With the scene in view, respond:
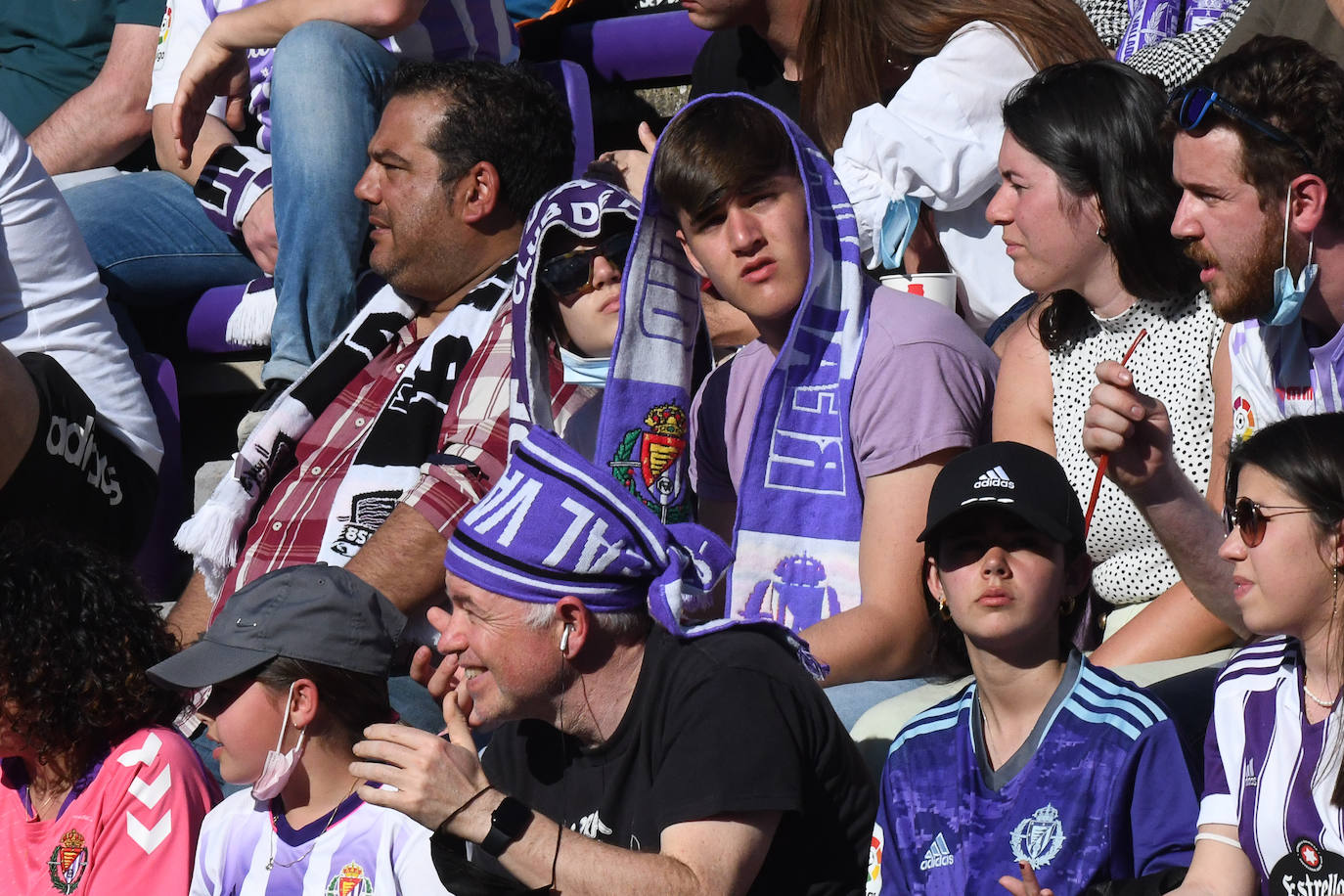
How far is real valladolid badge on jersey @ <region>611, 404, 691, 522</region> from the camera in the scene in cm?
335

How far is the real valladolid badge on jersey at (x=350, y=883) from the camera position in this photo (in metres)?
2.62

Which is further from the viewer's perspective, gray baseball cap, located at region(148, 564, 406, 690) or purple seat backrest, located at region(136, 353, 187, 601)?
purple seat backrest, located at region(136, 353, 187, 601)

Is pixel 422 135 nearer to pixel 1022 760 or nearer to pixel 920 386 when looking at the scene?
pixel 920 386

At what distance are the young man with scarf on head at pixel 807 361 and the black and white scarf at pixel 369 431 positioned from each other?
0.88 m

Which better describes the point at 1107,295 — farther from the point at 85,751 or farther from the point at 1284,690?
the point at 85,751

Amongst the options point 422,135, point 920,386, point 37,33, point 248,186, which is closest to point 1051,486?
point 920,386

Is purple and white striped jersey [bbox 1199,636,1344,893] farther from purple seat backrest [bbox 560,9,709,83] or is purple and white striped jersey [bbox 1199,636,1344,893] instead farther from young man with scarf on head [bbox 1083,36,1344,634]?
purple seat backrest [bbox 560,9,709,83]

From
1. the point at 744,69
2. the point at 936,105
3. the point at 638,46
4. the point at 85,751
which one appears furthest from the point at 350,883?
the point at 638,46

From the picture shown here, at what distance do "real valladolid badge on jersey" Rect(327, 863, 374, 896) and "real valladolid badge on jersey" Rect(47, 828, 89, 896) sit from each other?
537 millimetres

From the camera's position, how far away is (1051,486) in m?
2.37

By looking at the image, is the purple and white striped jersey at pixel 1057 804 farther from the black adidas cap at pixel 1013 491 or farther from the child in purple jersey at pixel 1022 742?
the black adidas cap at pixel 1013 491

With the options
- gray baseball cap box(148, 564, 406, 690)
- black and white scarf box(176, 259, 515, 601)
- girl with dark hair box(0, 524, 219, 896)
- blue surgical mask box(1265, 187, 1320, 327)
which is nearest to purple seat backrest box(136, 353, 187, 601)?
black and white scarf box(176, 259, 515, 601)

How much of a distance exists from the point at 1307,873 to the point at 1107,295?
4.42 ft

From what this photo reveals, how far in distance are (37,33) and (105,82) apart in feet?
1.44
